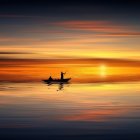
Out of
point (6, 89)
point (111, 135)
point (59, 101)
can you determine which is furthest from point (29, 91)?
point (111, 135)

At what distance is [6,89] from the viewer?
85438 millimetres

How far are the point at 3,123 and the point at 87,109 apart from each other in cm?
1078

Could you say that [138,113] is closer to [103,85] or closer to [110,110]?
[110,110]

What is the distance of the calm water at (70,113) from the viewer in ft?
169

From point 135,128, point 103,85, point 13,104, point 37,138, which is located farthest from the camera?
point 103,85

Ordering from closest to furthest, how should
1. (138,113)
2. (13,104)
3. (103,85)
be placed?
(138,113)
(13,104)
(103,85)

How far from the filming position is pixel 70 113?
6138 cm

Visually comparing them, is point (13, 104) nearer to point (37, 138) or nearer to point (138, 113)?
point (138, 113)

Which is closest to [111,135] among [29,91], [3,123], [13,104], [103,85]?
[3,123]

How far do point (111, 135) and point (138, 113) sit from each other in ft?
33.6

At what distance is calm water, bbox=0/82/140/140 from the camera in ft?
169

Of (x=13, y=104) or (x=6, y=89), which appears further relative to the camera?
(x=6, y=89)

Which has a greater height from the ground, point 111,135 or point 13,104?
point 13,104

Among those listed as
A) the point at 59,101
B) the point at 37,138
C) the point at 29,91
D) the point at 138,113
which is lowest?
the point at 37,138
